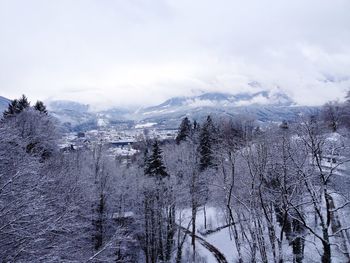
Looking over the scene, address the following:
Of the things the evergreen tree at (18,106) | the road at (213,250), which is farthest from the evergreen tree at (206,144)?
the evergreen tree at (18,106)

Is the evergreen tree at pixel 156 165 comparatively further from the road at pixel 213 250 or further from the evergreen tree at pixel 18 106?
the evergreen tree at pixel 18 106

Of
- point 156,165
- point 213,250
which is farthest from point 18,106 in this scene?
point 213,250

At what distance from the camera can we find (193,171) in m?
25.6

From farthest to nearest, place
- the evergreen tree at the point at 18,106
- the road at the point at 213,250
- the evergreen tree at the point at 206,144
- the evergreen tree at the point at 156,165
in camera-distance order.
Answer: the evergreen tree at the point at 206,144
the evergreen tree at the point at 18,106
the evergreen tree at the point at 156,165
the road at the point at 213,250

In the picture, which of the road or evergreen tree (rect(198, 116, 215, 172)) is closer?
the road

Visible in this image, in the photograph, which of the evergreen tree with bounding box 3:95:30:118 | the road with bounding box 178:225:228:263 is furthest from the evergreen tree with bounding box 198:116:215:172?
the evergreen tree with bounding box 3:95:30:118

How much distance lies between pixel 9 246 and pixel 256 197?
14.2 metres

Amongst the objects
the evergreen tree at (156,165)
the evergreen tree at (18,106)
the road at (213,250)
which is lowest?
the road at (213,250)

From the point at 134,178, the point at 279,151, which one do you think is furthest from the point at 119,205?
the point at 279,151

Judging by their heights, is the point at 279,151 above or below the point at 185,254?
above

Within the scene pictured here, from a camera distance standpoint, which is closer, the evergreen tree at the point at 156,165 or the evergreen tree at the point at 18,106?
the evergreen tree at the point at 156,165

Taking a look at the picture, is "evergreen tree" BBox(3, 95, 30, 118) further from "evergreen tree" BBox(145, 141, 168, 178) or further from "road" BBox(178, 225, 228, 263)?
"road" BBox(178, 225, 228, 263)

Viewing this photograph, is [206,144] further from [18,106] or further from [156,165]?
[18,106]

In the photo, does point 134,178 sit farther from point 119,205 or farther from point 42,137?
point 42,137
